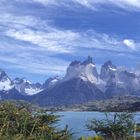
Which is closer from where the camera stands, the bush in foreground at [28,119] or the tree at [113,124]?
the bush in foreground at [28,119]

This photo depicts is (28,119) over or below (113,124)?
over

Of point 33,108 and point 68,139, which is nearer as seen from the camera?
point 68,139

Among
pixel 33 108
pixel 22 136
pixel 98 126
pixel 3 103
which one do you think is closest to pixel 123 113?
pixel 98 126

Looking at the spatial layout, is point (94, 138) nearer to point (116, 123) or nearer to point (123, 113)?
point (116, 123)

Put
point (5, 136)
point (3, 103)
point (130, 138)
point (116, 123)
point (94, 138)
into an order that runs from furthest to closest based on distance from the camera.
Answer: point (3, 103) < point (116, 123) < point (94, 138) < point (130, 138) < point (5, 136)

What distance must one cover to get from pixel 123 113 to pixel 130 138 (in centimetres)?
2820

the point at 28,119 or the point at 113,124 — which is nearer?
the point at 28,119

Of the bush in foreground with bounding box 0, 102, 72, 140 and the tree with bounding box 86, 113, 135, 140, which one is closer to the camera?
the bush in foreground with bounding box 0, 102, 72, 140

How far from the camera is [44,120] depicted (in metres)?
43.8

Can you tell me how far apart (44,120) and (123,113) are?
8.73 metres

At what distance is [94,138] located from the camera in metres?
12.2

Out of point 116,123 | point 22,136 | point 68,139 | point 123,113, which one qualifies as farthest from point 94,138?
point 123,113

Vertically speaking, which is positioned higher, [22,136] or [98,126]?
[22,136]

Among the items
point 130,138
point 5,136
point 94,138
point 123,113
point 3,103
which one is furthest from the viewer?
point 123,113
